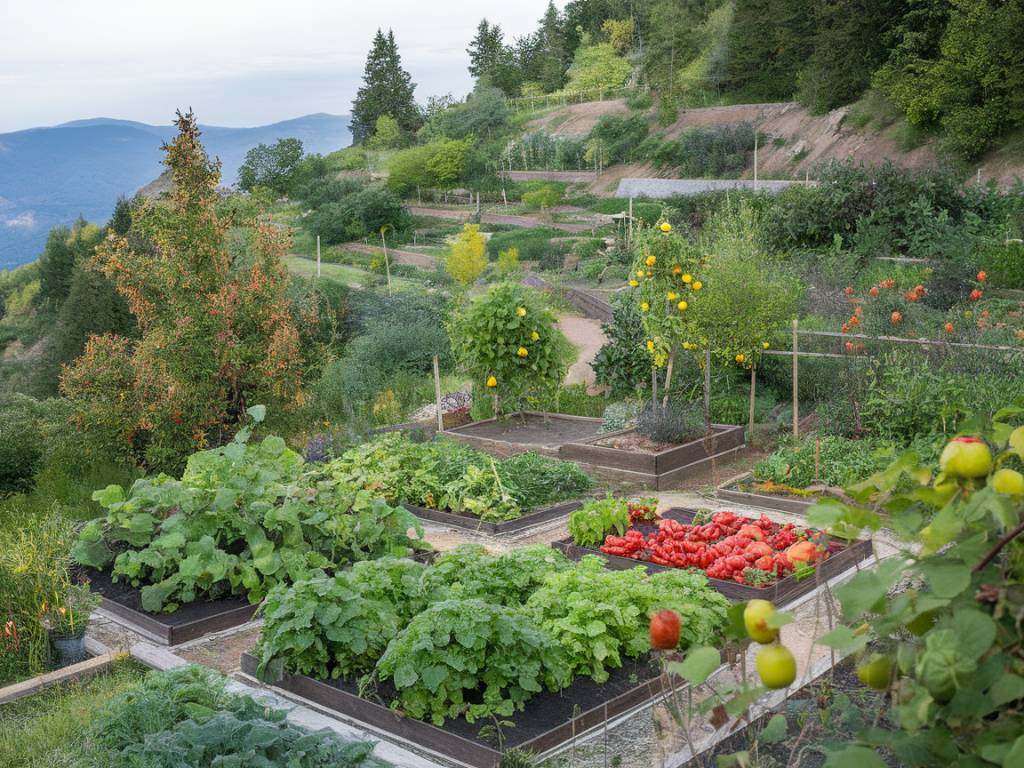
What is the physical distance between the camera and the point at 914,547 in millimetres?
7434

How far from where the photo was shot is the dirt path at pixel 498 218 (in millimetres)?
34500

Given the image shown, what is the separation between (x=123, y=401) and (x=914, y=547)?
20.5 feet

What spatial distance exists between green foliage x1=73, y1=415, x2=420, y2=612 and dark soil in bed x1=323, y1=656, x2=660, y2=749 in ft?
4.69

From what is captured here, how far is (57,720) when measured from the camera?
14.8 ft

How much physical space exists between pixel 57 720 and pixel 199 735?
1284mm

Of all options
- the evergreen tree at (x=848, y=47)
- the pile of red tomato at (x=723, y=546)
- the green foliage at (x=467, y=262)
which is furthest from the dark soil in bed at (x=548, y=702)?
the evergreen tree at (x=848, y=47)

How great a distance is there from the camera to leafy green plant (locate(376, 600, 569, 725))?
4.27 m

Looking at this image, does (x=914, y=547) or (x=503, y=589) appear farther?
(x=914, y=547)

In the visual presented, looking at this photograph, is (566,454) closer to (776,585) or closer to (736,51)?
(776,585)

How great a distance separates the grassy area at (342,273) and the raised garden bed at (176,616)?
46.8 ft

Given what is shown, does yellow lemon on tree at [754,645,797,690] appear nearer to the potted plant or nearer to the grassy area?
the potted plant

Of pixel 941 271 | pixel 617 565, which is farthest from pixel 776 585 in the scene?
pixel 941 271

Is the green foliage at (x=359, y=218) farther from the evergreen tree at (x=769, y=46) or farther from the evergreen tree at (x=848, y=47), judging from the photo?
the evergreen tree at (x=769, y=46)

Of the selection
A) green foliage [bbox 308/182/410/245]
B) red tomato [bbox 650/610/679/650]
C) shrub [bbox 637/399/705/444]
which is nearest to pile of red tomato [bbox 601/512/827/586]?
shrub [bbox 637/399/705/444]
